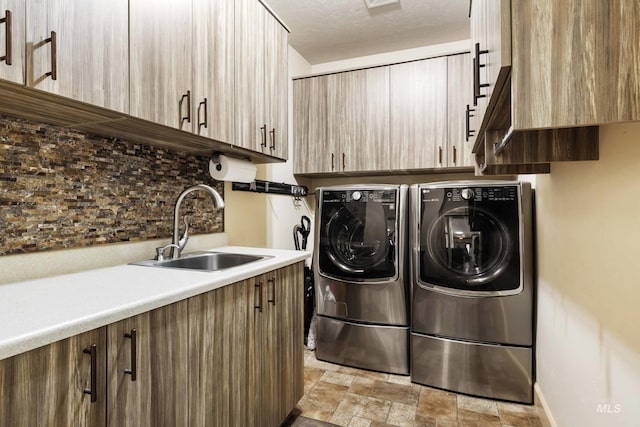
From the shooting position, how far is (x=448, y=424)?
1858 millimetres

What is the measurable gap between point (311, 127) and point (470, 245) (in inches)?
68.7

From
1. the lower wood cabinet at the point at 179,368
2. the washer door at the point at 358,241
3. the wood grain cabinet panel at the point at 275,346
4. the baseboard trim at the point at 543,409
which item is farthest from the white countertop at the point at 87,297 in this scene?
the baseboard trim at the point at 543,409

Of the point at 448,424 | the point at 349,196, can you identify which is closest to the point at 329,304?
the point at 349,196

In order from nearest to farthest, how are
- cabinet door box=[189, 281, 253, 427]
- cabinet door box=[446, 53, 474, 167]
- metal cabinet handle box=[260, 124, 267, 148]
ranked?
cabinet door box=[189, 281, 253, 427], metal cabinet handle box=[260, 124, 267, 148], cabinet door box=[446, 53, 474, 167]

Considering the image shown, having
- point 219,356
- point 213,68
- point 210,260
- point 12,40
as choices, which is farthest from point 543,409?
point 12,40

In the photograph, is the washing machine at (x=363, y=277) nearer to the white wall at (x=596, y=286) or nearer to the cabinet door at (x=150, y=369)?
the white wall at (x=596, y=286)

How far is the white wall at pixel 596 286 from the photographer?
3.26ft

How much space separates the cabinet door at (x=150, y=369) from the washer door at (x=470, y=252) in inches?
67.9

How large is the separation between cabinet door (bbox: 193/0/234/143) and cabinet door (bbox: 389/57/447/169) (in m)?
1.57

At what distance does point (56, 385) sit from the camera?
752 millimetres

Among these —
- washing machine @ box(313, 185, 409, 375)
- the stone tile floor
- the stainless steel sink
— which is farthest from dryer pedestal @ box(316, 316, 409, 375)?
the stainless steel sink

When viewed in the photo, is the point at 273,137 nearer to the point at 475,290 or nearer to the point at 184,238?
the point at 184,238

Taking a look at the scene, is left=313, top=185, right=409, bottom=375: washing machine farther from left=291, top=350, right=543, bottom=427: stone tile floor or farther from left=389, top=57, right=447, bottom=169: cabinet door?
left=389, top=57, right=447, bottom=169: cabinet door

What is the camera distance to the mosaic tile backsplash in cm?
118
